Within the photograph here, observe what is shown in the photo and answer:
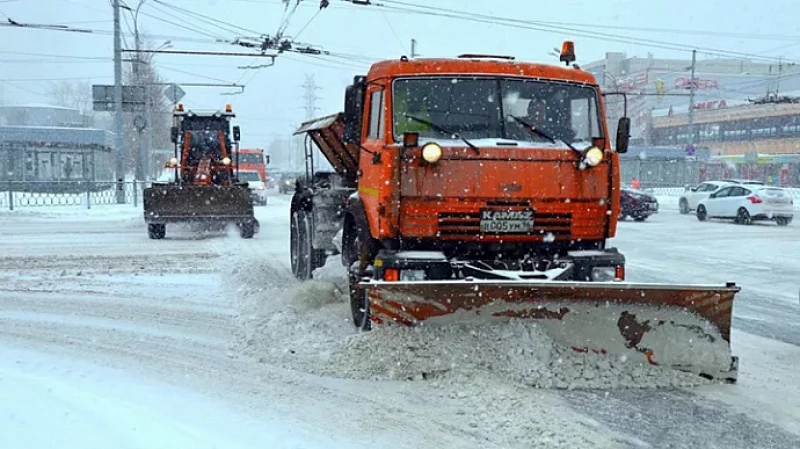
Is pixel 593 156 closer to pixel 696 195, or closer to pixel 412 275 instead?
pixel 412 275

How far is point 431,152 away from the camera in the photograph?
5.98 m

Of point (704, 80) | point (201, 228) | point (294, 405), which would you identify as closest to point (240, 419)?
point (294, 405)

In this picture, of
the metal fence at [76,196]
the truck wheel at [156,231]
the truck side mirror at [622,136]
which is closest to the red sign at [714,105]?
the metal fence at [76,196]

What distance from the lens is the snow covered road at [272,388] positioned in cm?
443

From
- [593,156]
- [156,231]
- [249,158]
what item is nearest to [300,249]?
[593,156]

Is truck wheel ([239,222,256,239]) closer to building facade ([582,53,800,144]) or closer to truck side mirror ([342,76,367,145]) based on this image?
truck side mirror ([342,76,367,145])

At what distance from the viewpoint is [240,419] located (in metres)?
4.66

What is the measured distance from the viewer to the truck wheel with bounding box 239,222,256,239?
16750 millimetres

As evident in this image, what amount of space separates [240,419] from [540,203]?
315 centimetres

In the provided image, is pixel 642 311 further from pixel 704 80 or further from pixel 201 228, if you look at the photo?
pixel 704 80

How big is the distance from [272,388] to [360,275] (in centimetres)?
171

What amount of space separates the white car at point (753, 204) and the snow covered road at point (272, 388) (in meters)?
14.1

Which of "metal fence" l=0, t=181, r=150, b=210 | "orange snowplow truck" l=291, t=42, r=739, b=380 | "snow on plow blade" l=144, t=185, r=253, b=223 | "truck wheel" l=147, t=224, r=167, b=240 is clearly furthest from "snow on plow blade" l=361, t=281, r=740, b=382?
"metal fence" l=0, t=181, r=150, b=210

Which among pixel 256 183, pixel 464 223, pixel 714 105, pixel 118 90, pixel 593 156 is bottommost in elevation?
pixel 256 183
